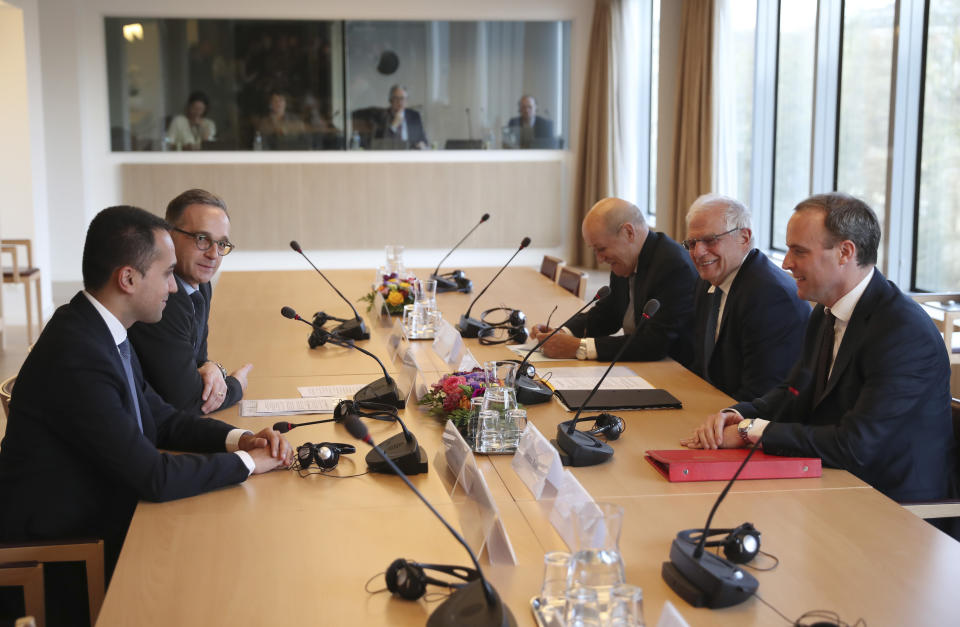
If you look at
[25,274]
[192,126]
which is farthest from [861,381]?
[192,126]

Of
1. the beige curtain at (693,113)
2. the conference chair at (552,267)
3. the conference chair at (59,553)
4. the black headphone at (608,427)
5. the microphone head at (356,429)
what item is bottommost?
the conference chair at (59,553)

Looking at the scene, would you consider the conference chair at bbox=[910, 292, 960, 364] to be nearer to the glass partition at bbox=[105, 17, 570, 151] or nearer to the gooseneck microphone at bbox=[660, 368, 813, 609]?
the gooseneck microphone at bbox=[660, 368, 813, 609]

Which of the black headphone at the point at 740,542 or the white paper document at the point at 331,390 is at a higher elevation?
the black headphone at the point at 740,542

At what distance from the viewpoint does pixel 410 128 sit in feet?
33.7

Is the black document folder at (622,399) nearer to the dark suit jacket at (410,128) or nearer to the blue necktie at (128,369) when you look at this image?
the blue necktie at (128,369)

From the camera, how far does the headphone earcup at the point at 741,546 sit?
5.64ft

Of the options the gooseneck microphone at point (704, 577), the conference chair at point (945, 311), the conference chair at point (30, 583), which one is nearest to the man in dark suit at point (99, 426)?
the conference chair at point (30, 583)

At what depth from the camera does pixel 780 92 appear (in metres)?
7.03

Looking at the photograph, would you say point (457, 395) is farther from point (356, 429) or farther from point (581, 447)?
point (356, 429)

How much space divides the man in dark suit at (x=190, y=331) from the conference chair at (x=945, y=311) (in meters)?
2.89

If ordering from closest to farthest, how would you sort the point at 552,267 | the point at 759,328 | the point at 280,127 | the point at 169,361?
the point at 169,361 → the point at 759,328 → the point at 552,267 → the point at 280,127

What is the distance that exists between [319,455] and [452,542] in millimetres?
552

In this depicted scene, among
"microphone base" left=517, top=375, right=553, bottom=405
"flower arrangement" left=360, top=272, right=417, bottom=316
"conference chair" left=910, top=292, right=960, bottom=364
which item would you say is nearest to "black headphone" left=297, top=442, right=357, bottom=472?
"microphone base" left=517, top=375, right=553, bottom=405

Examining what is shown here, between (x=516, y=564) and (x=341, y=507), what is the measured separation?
0.47m
